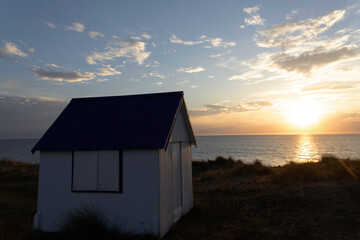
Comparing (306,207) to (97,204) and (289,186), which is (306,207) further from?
(97,204)

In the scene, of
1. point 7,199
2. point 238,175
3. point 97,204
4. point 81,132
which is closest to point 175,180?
point 97,204

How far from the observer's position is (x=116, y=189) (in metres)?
8.10

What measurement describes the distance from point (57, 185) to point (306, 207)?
1031 cm

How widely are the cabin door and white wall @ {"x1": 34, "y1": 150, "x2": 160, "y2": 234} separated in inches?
69.5

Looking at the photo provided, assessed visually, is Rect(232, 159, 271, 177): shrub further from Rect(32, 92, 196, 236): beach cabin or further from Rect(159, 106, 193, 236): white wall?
Rect(32, 92, 196, 236): beach cabin

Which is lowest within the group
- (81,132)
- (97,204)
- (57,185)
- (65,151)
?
(97,204)

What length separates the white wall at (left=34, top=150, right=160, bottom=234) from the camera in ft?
25.9

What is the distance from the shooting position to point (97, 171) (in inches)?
325

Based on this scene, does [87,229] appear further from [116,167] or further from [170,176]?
[170,176]

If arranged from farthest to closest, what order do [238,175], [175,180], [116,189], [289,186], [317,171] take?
[238,175]
[317,171]
[289,186]
[175,180]
[116,189]

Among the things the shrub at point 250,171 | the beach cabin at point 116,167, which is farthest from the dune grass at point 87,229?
the shrub at point 250,171

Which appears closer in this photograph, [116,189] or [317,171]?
[116,189]

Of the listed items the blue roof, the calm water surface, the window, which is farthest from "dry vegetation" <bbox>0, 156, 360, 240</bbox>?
the calm water surface

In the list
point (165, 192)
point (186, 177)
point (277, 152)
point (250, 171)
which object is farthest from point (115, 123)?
point (277, 152)
